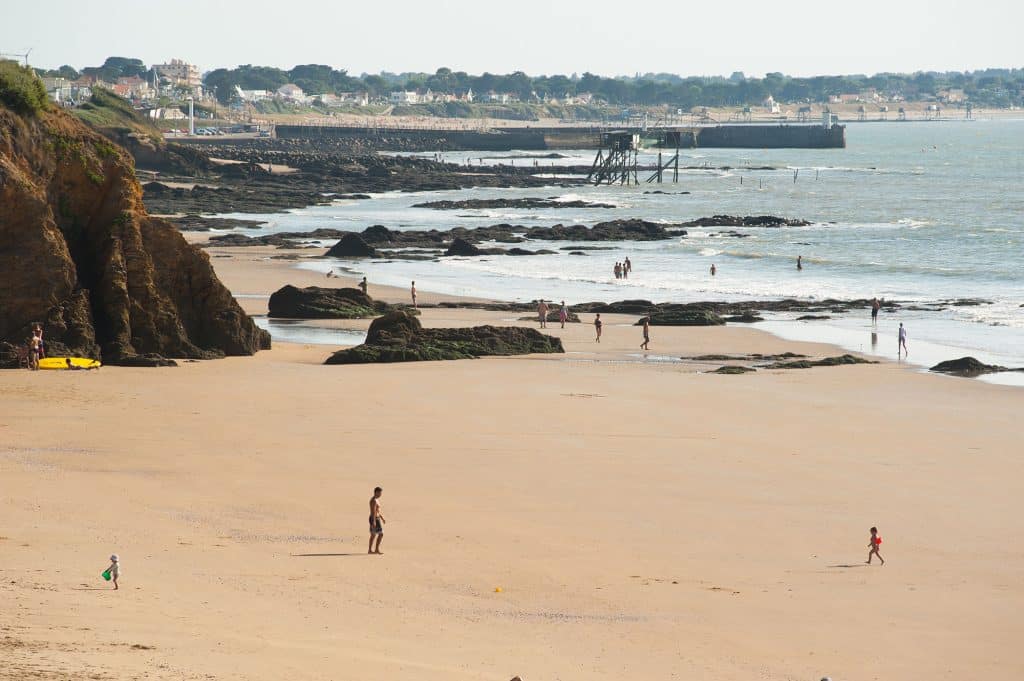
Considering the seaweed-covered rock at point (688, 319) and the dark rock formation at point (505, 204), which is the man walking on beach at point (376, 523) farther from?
the dark rock formation at point (505, 204)

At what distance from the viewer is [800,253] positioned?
56562 millimetres

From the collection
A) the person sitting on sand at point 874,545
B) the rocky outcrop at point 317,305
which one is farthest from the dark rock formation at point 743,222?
the person sitting on sand at point 874,545

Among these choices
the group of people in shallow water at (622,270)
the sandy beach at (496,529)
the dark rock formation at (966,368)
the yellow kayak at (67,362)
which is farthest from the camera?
the group of people in shallow water at (622,270)

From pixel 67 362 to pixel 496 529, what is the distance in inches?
419

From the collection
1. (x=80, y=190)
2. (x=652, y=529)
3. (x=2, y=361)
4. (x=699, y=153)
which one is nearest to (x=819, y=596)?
(x=652, y=529)

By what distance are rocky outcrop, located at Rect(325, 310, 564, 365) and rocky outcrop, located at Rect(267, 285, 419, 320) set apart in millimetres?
4867

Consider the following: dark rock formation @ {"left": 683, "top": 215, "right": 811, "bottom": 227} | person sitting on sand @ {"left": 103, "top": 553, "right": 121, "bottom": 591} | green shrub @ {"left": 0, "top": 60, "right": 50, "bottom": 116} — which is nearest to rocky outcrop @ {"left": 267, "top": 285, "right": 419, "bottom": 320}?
green shrub @ {"left": 0, "top": 60, "right": 50, "bottom": 116}

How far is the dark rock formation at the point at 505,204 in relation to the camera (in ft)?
259

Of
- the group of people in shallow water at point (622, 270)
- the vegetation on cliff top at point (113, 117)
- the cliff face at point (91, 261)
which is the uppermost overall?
the vegetation on cliff top at point (113, 117)

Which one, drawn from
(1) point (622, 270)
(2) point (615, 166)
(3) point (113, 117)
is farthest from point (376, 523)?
(3) point (113, 117)

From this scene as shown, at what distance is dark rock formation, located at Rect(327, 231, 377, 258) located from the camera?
50688 mm

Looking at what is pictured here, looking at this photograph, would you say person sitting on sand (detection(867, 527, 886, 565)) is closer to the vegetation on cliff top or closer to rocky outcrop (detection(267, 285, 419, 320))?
rocky outcrop (detection(267, 285, 419, 320))

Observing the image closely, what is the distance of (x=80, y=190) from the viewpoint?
2442 cm

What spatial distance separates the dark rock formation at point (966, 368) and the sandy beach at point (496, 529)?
3141 millimetres
